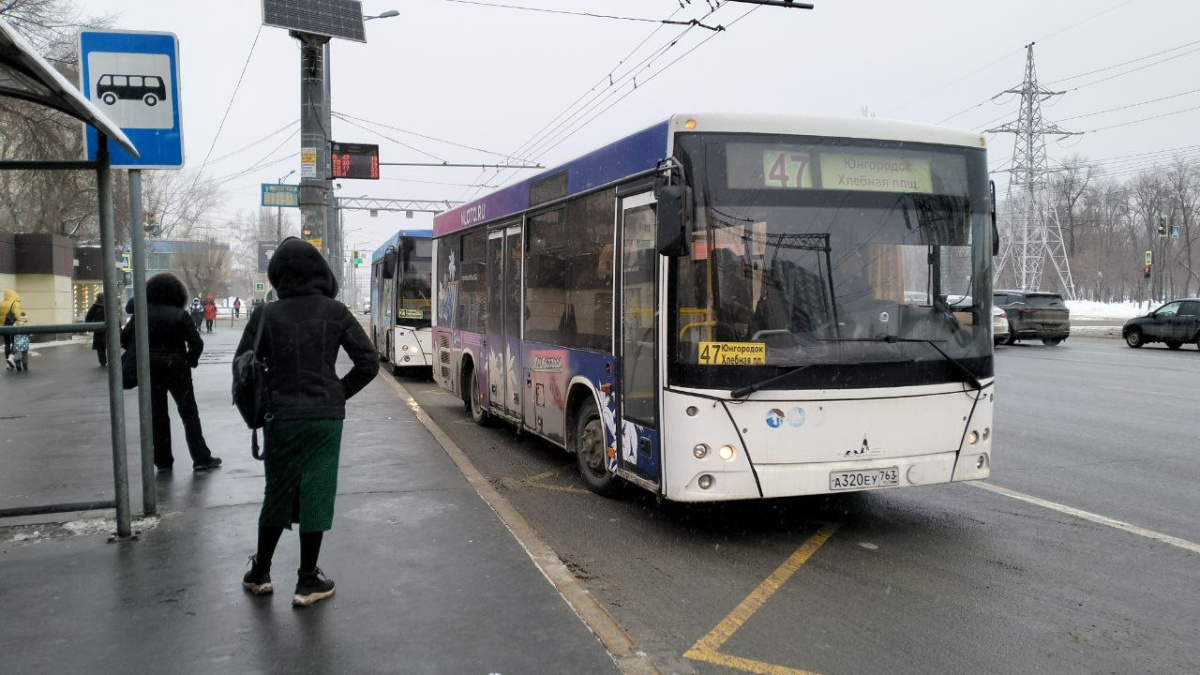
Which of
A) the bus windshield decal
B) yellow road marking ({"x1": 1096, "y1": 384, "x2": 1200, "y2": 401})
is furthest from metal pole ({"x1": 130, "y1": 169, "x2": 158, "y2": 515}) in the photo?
yellow road marking ({"x1": 1096, "y1": 384, "x2": 1200, "y2": 401})

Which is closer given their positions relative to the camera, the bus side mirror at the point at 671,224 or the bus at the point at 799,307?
the bus side mirror at the point at 671,224

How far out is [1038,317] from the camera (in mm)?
Answer: 27844

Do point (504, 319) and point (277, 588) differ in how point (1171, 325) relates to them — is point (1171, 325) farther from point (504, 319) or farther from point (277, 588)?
point (277, 588)

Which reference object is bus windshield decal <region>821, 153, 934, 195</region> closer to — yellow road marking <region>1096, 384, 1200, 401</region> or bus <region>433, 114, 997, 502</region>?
bus <region>433, 114, 997, 502</region>

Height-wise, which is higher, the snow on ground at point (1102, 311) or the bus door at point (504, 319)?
the bus door at point (504, 319)

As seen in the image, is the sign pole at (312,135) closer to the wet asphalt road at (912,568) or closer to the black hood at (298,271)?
the wet asphalt road at (912,568)

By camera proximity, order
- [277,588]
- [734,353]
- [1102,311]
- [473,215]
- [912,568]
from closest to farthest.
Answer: [277,588]
[912,568]
[734,353]
[473,215]
[1102,311]

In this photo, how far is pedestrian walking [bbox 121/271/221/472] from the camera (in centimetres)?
802

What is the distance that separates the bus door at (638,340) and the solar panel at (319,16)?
1180 cm

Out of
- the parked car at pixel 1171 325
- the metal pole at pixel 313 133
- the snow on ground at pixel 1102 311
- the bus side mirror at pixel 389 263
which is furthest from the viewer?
the snow on ground at pixel 1102 311

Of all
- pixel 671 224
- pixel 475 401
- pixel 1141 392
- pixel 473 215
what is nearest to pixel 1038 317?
pixel 1141 392

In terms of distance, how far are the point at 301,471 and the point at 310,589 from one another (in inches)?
24.2

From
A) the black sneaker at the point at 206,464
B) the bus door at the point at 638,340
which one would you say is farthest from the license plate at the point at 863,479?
the black sneaker at the point at 206,464

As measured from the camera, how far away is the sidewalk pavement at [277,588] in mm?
3939
